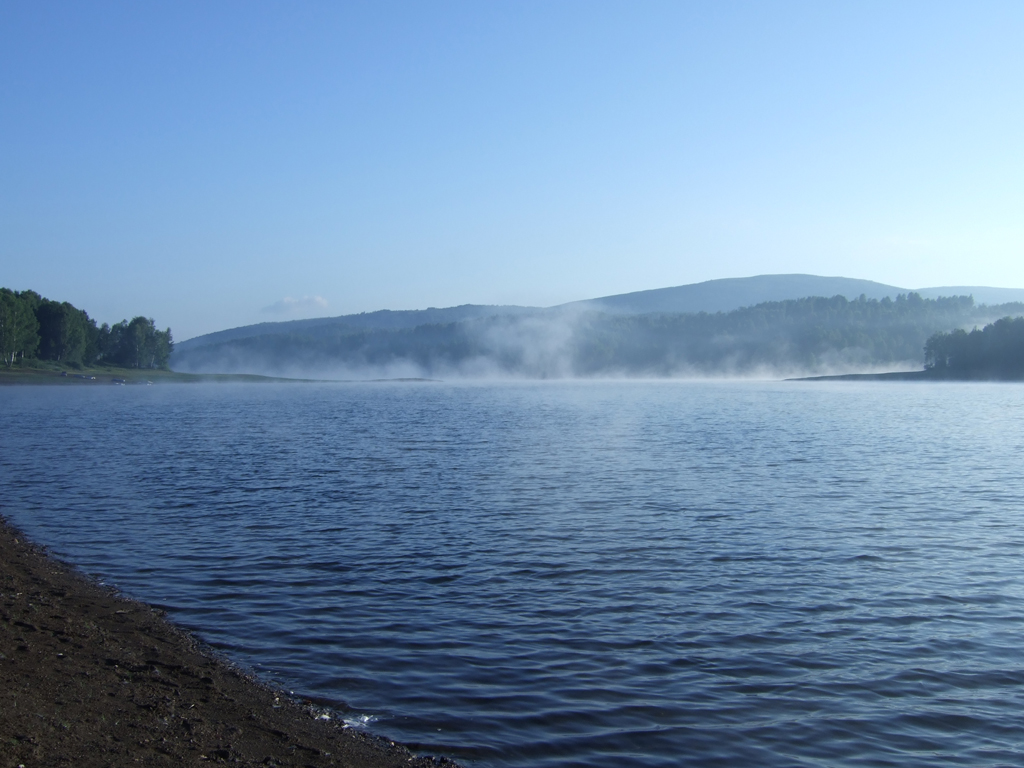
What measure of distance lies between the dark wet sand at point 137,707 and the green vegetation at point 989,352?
202 metres

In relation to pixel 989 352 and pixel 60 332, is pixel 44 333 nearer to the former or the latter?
pixel 60 332

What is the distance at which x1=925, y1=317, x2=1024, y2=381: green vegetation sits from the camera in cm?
17812

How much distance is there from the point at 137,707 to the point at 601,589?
9.43m

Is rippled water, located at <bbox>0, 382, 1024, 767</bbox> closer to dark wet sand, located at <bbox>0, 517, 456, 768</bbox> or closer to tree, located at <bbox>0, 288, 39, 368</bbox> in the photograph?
dark wet sand, located at <bbox>0, 517, 456, 768</bbox>

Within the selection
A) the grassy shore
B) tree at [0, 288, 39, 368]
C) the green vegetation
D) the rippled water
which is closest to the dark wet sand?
the rippled water

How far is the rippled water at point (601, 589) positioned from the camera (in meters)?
10.9

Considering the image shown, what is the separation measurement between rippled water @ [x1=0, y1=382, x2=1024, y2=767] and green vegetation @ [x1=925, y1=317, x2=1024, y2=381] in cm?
16646

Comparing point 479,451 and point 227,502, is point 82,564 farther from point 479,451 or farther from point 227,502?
point 479,451

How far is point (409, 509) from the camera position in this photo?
84.8 ft

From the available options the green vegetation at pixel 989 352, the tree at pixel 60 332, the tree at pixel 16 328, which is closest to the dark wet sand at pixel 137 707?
the tree at pixel 16 328

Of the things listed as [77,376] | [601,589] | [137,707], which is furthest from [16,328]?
[137,707]

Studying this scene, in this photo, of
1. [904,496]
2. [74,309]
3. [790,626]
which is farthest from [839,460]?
[74,309]

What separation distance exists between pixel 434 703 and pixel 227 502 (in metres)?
18.1

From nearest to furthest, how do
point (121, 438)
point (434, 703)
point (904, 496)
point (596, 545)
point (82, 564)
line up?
point (434, 703), point (82, 564), point (596, 545), point (904, 496), point (121, 438)
